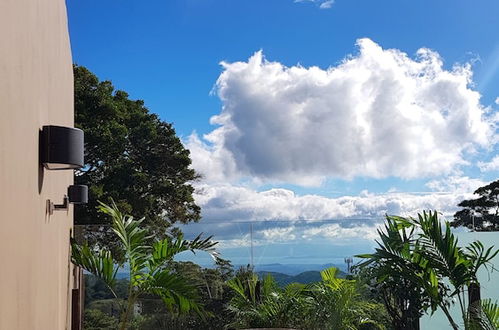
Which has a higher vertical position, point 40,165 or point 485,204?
point 485,204

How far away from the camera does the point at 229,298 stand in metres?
7.02

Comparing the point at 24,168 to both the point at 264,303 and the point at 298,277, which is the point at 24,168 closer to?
the point at 264,303

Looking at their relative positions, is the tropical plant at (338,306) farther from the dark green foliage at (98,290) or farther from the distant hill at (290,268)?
the dark green foliage at (98,290)

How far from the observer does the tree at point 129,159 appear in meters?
12.4

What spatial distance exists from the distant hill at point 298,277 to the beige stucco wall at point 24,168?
4.05 metres

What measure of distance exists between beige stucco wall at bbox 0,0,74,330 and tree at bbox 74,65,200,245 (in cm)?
882

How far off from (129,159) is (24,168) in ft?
36.4

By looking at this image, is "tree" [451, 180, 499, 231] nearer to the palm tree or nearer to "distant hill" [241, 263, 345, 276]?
"distant hill" [241, 263, 345, 276]

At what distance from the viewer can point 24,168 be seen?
2084mm

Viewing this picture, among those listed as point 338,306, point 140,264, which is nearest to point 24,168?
point 140,264

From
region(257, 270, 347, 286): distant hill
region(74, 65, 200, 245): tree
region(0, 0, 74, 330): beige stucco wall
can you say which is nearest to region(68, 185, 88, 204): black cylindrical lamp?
region(0, 0, 74, 330): beige stucco wall

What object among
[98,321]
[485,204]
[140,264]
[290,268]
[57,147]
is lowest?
[98,321]

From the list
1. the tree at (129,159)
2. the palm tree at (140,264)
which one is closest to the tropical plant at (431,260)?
the palm tree at (140,264)

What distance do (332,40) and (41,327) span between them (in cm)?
708
